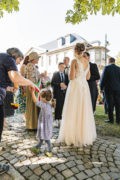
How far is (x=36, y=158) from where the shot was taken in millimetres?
5281

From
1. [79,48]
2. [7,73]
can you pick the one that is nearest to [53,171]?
[7,73]

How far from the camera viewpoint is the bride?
20.8 feet

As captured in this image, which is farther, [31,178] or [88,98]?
[88,98]

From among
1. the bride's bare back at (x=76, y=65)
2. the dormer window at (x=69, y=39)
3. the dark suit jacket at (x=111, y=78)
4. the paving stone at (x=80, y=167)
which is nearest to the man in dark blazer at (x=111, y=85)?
the dark suit jacket at (x=111, y=78)

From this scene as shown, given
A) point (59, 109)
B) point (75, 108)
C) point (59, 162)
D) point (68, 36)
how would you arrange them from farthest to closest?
1. point (68, 36)
2. point (59, 109)
3. point (75, 108)
4. point (59, 162)

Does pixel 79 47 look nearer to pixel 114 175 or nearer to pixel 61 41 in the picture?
pixel 114 175

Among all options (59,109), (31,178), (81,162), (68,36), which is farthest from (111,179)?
(68,36)

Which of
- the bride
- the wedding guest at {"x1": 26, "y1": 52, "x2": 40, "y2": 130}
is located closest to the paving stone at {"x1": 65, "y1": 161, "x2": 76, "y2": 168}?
the bride

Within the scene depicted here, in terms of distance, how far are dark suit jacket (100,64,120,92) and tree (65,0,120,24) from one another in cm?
211

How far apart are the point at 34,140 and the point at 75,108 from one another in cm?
122

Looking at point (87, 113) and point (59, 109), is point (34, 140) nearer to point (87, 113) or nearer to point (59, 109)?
point (87, 113)

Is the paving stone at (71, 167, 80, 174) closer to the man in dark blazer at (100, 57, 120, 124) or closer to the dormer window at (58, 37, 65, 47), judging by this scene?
the man in dark blazer at (100, 57, 120, 124)

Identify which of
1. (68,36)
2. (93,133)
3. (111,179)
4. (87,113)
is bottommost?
(111,179)

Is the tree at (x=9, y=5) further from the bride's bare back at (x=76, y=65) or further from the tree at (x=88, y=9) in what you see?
the bride's bare back at (x=76, y=65)
